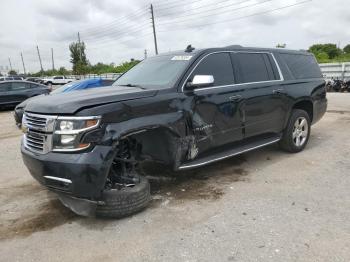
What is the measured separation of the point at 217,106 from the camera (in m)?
4.88

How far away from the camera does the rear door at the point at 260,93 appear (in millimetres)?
5398

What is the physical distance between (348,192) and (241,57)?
7.83 ft

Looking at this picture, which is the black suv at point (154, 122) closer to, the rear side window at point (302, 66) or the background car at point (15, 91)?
the rear side window at point (302, 66)

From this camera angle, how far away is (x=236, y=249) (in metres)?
3.35

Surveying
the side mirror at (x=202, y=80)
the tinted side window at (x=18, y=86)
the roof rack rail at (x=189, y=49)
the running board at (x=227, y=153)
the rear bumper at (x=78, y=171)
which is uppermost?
the roof rack rail at (x=189, y=49)

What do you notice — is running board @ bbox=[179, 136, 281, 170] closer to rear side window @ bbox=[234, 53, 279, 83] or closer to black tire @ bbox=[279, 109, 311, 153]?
black tire @ bbox=[279, 109, 311, 153]

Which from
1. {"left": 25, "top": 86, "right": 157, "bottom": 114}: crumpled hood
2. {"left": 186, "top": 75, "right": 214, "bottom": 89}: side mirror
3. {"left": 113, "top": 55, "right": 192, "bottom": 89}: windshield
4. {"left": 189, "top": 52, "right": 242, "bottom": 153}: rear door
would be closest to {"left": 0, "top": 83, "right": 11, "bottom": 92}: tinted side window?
{"left": 113, "top": 55, "right": 192, "bottom": 89}: windshield

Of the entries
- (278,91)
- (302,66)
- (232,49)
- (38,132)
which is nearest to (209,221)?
(38,132)

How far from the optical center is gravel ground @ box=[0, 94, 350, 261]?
3363 mm

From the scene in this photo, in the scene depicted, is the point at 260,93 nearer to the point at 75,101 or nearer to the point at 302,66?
the point at 302,66

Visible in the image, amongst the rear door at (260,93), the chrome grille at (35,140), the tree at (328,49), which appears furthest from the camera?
the tree at (328,49)

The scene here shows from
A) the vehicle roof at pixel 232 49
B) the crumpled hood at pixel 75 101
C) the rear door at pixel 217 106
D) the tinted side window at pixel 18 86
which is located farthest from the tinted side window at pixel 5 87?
the rear door at pixel 217 106

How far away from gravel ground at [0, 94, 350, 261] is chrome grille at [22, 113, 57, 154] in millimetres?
856

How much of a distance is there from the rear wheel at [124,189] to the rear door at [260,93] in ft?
6.25
